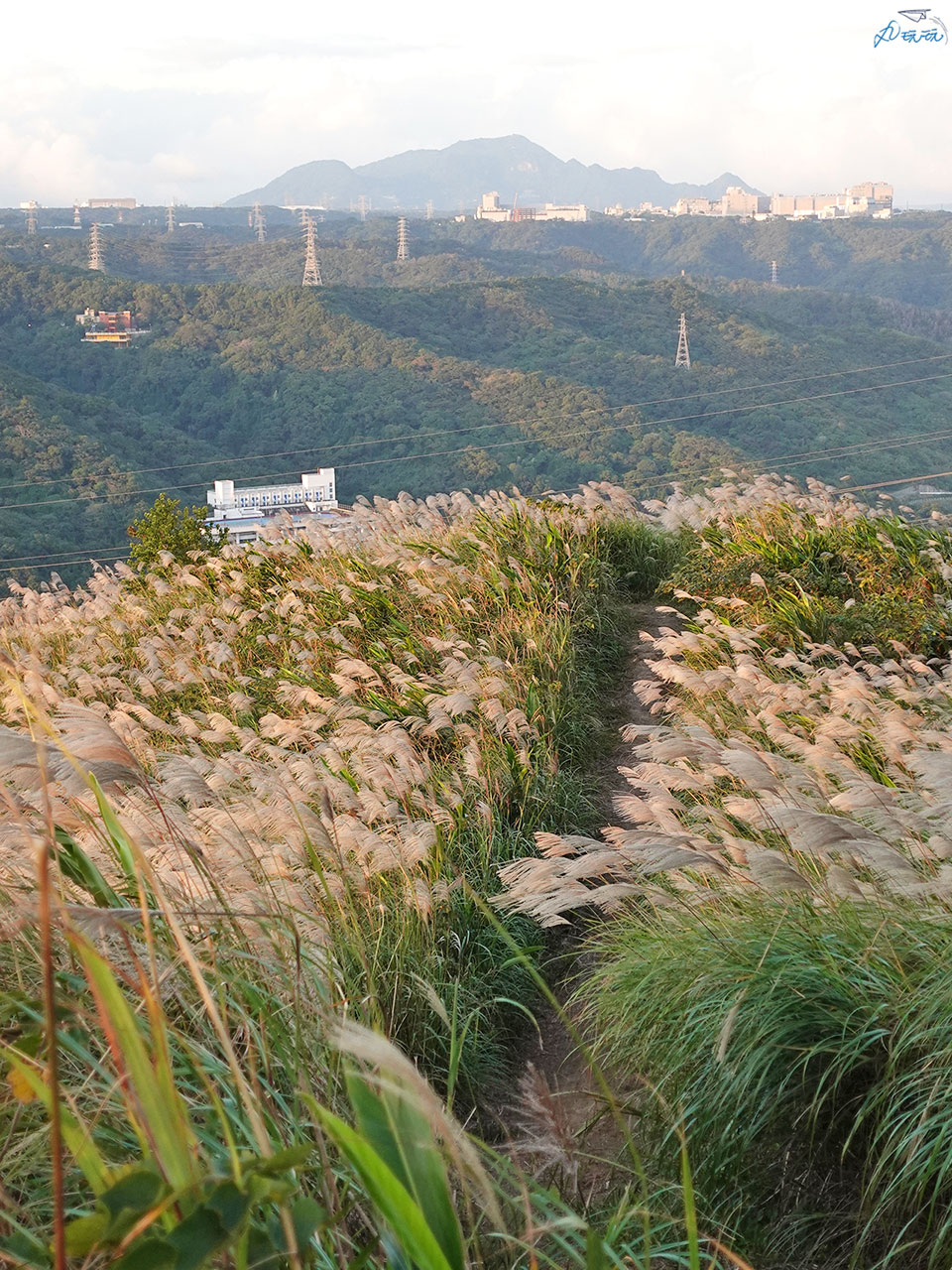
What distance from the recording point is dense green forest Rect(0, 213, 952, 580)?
1515 inches

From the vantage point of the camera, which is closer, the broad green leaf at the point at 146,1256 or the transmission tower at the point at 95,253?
the broad green leaf at the point at 146,1256

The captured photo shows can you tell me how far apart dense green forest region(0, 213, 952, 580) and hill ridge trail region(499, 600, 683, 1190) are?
20.7m

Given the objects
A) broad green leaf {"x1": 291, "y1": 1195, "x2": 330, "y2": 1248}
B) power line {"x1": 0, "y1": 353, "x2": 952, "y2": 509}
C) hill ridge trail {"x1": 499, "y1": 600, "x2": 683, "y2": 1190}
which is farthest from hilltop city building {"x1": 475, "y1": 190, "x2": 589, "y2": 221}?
broad green leaf {"x1": 291, "y1": 1195, "x2": 330, "y2": 1248}

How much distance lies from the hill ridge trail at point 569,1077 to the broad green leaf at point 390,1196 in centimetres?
21

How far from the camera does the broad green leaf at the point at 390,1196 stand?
0.92m

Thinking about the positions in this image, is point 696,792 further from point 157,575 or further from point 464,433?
point 464,433

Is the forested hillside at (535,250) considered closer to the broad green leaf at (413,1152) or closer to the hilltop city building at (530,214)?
the hilltop city building at (530,214)

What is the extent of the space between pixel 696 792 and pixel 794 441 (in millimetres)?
51881

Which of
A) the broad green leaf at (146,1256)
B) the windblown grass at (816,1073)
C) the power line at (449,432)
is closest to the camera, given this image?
the broad green leaf at (146,1256)

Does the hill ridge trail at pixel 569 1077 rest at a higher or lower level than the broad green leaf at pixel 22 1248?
lower

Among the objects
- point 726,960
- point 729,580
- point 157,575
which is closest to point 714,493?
point 729,580

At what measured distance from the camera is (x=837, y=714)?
151 inches

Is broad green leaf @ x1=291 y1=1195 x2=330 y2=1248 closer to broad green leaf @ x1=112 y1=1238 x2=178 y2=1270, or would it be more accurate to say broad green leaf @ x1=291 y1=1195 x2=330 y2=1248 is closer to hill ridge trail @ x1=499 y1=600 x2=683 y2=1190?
broad green leaf @ x1=112 y1=1238 x2=178 y2=1270

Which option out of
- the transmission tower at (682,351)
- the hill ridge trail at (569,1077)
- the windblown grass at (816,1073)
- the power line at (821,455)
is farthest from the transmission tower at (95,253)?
the windblown grass at (816,1073)
